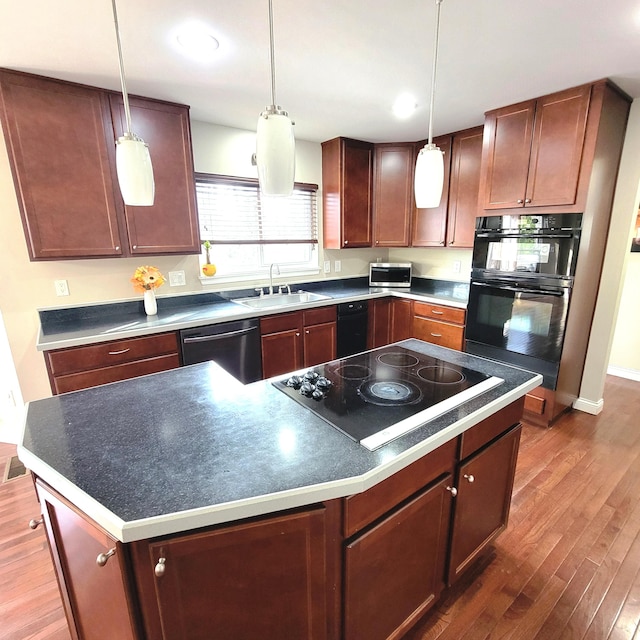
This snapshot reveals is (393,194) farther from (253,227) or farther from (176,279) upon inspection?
(176,279)

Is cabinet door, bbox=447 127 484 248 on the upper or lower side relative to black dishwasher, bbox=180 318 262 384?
upper

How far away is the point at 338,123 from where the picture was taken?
9.75ft

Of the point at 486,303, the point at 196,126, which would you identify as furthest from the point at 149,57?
the point at 486,303

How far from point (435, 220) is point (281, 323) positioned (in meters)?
1.88

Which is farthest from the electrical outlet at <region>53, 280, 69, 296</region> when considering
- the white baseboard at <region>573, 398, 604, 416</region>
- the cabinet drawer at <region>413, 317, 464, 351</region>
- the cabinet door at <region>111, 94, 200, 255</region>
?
the white baseboard at <region>573, 398, 604, 416</region>

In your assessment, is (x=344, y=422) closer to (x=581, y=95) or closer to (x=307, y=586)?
(x=307, y=586)

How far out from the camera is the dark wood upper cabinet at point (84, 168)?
6.70ft

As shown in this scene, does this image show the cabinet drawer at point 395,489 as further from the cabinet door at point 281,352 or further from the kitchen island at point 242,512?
the cabinet door at point 281,352

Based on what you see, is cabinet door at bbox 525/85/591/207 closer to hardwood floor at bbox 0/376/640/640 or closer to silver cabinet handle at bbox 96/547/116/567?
hardwood floor at bbox 0/376/640/640

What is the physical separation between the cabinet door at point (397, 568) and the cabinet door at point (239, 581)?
13cm

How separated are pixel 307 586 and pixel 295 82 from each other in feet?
8.13

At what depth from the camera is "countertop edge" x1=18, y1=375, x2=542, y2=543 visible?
73 cm

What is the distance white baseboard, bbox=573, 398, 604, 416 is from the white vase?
3.58 meters

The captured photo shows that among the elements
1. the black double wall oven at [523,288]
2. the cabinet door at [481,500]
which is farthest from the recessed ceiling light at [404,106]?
the cabinet door at [481,500]
